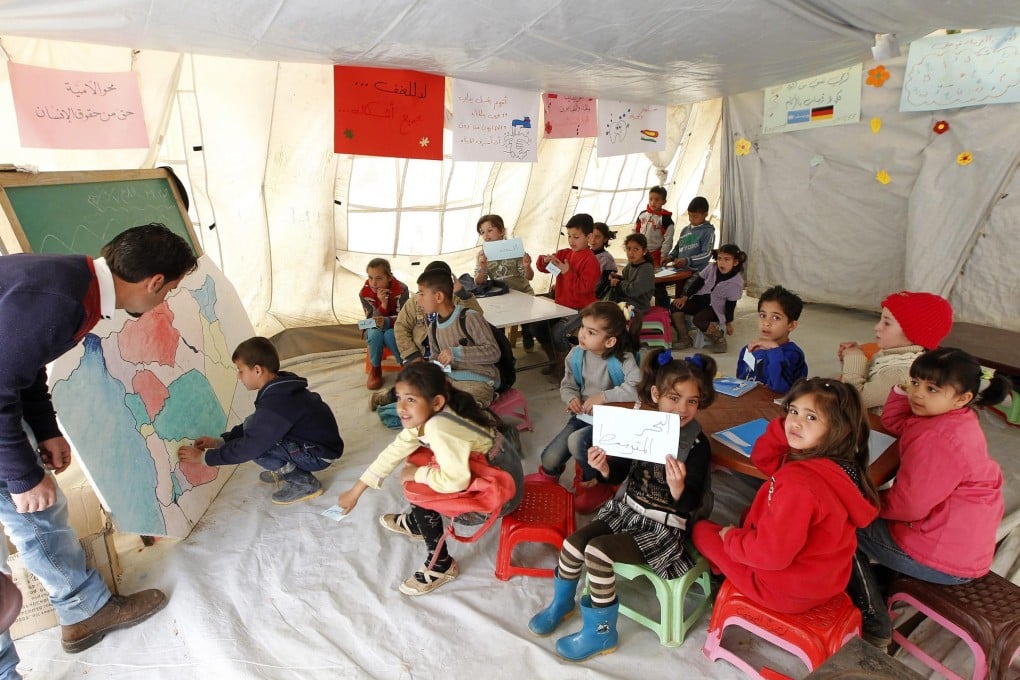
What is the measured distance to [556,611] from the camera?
6.83ft

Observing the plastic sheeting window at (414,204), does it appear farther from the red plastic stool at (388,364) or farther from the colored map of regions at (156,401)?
the colored map of regions at (156,401)

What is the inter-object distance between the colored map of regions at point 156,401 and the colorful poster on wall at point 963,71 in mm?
5594

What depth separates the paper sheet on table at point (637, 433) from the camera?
1.80m

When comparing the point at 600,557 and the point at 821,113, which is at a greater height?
the point at 821,113

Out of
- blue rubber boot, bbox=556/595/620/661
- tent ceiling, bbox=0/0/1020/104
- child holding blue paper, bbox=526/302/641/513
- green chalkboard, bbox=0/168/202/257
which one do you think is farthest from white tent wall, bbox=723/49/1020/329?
green chalkboard, bbox=0/168/202/257

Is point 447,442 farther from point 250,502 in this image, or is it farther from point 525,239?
point 525,239

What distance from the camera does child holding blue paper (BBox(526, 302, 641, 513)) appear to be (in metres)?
2.70

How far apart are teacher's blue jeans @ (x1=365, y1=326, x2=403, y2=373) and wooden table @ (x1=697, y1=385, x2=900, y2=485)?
2.59 meters

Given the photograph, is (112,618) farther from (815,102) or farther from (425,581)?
(815,102)

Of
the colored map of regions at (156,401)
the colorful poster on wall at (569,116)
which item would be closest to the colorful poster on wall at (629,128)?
the colorful poster on wall at (569,116)

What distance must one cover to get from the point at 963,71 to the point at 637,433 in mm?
4755

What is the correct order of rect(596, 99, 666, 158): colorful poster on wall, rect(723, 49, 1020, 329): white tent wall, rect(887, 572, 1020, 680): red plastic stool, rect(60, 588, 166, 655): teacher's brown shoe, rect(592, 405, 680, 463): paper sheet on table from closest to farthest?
1. rect(887, 572, 1020, 680): red plastic stool
2. rect(592, 405, 680, 463): paper sheet on table
3. rect(60, 588, 166, 655): teacher's brown shoe
4. rect(723, 49, 1020, 329): white tent wall
5. rect(596, 99, 666, 158): colorful poster on wall

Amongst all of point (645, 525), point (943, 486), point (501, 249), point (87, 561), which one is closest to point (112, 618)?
point (87, 561)

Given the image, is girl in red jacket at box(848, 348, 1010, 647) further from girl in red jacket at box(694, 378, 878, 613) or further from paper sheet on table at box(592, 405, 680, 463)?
paper sheet on table at box(592, 405, 680, 463)
